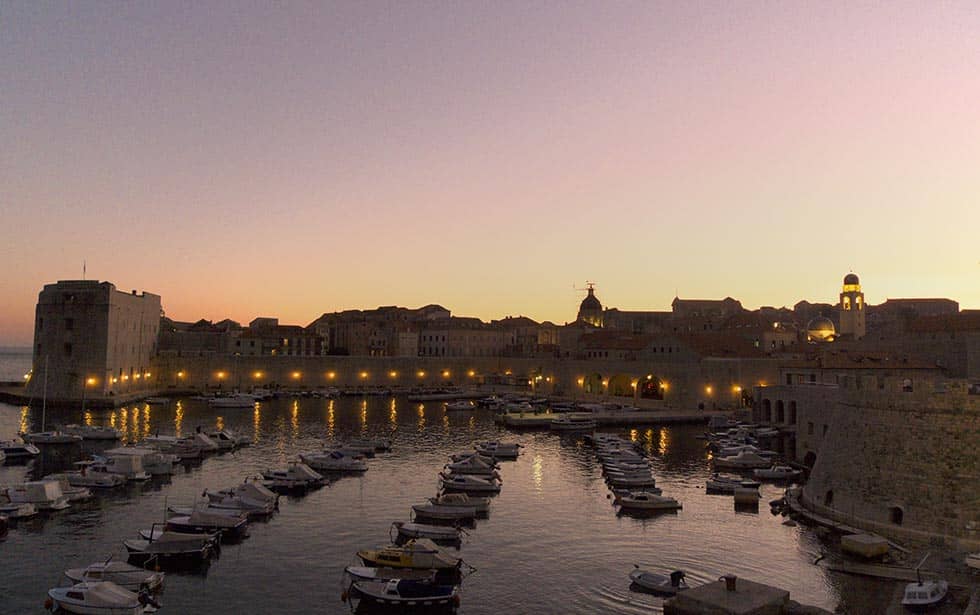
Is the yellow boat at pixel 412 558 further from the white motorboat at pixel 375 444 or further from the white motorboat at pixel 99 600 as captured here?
the white motorboat at pixel 375 444

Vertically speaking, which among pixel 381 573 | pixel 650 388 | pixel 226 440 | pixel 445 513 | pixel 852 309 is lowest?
pixel 381 573

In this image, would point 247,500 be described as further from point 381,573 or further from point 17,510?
→ point 381,573

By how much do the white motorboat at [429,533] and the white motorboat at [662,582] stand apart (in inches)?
343

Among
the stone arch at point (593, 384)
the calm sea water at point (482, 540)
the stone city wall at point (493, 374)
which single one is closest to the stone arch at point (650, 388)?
the stone city wall at point (493, 374)

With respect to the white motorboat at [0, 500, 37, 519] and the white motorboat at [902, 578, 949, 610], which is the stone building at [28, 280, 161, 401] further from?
the white motorboat at [902, 578, 949, 610]

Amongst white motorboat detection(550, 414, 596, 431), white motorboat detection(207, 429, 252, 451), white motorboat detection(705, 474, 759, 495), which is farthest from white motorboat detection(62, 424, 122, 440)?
white motorboat detection(705, 474, 759, 495)

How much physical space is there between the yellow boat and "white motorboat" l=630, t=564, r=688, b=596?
6.71 metres

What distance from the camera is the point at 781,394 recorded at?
67000 mm

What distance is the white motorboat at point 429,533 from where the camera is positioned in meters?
31.8

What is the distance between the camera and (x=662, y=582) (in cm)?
2552

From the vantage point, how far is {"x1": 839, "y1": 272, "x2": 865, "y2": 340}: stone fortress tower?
388 feet

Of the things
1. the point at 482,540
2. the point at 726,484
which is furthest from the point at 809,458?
the point at 482,540

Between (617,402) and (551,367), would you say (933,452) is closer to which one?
(617,402)

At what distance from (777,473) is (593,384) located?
171 ft
